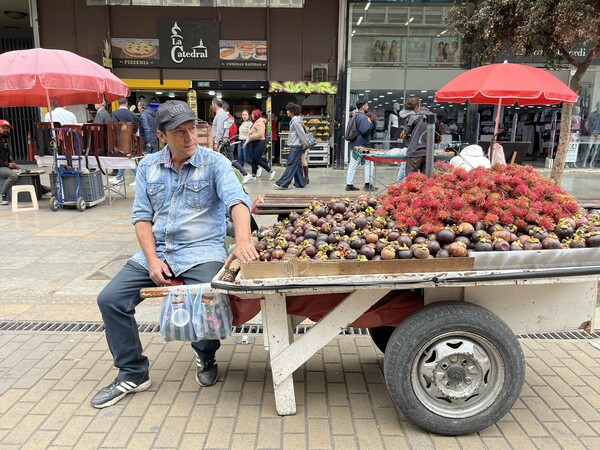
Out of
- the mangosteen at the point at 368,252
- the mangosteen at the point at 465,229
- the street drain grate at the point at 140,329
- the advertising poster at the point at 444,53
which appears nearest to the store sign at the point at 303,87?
the advertising poster at the point at 444,53

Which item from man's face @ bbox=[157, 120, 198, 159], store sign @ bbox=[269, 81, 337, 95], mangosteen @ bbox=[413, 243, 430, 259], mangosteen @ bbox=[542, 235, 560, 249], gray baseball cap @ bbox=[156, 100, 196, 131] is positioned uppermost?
store sign @ bbox=[269, 81, 337, 95]

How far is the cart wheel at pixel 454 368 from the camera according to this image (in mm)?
2619

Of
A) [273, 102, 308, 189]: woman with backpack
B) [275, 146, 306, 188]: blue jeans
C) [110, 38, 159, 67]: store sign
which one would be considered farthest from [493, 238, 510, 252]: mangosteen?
[110, 38, 159, 67]: store sign

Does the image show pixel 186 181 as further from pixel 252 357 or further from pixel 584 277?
pixel 584 277

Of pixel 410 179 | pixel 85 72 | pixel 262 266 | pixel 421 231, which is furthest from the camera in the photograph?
pixel 85 72

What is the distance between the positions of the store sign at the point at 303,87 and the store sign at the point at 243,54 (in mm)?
741

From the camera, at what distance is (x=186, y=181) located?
10.1 ft

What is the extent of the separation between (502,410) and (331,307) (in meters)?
1.08

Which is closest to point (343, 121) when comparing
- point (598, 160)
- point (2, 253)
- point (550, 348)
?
point (598, 160)

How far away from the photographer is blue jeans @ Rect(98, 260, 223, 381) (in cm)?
294

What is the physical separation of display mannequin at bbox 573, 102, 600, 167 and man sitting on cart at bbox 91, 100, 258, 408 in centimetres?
1634

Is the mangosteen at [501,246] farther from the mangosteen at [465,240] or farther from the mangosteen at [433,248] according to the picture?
the mangosteen at [433,248]

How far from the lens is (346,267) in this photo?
8.36 ft

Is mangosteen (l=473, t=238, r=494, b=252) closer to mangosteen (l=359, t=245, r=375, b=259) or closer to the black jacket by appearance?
mangosteen (l=359, t=245, r=375, b=259)
